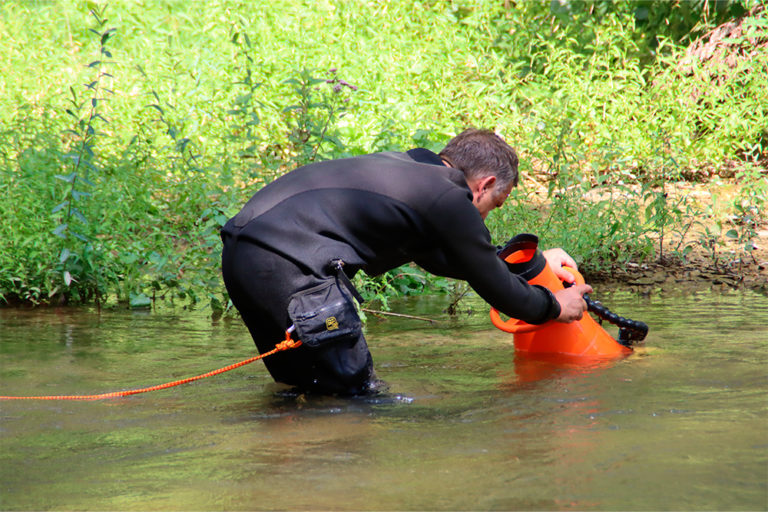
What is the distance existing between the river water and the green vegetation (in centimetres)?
98

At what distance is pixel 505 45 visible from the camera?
33.1ft

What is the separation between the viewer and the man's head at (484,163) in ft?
11.5

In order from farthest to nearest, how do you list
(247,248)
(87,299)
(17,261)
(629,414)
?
(87,299)
(17,261)
(247,248)
(629,414)

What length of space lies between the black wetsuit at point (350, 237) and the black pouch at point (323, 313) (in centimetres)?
5

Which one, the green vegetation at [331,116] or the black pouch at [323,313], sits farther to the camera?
the green vegetation at [331,116]

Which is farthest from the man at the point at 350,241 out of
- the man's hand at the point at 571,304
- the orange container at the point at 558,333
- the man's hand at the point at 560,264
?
the man's hand at the point at 560,264

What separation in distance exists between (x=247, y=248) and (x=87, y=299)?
291 centimetres

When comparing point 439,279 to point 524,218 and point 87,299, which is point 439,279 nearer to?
point 524,218

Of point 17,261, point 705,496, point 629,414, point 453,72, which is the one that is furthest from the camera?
point 453,72

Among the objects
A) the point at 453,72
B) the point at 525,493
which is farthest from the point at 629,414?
the point at 453,72

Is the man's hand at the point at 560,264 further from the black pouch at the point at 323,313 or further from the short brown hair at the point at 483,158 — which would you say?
the black pouch at the point at 323,313

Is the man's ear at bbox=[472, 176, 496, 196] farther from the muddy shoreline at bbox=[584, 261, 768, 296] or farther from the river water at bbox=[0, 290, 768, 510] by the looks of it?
the muddy shoreline at bbox=[584, 261, 768, 296]

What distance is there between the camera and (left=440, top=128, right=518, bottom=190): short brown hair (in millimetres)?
3500

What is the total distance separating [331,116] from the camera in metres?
5.48
